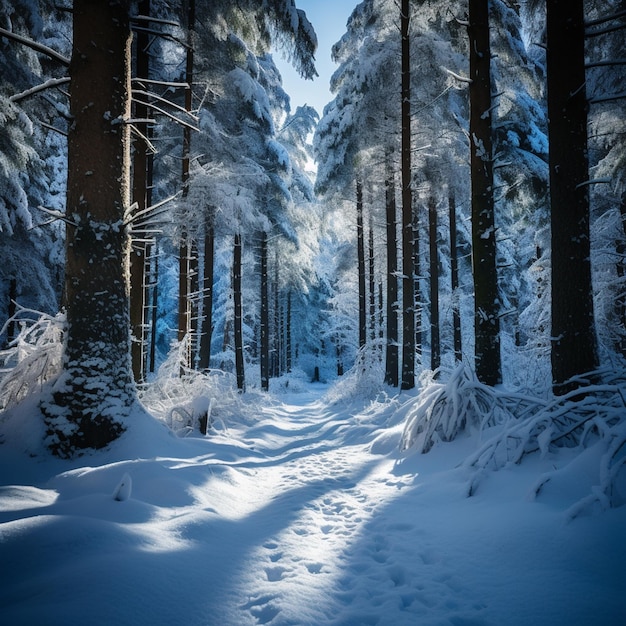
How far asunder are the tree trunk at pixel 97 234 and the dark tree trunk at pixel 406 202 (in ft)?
23.7

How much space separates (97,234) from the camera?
4.19 metres

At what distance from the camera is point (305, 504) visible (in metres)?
3.49

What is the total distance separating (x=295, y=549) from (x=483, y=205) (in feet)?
19.2

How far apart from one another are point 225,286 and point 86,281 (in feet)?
75.9

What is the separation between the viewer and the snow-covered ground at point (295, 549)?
164cm

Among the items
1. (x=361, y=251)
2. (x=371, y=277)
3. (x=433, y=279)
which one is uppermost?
(x=361, y=251)

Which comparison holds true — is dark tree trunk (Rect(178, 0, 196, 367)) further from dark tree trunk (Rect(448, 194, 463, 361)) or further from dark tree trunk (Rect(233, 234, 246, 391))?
dark tree trunk (Rect(448, 194, 463, 361))

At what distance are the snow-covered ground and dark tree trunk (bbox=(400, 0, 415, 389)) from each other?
595 cm

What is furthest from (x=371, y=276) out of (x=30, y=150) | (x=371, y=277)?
(x=30, y=150)

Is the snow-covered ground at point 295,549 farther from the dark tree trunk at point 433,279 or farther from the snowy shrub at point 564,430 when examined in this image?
the dark tree trunk at point 433,279

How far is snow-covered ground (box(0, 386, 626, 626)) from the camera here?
1645 millimetres

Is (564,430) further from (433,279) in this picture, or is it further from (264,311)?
(264,311)

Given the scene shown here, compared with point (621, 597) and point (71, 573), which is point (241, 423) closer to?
point (71, 573)

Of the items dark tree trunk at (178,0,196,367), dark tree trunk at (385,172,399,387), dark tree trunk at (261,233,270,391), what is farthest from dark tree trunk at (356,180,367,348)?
dark tree trunk at (178,0,196,367)
